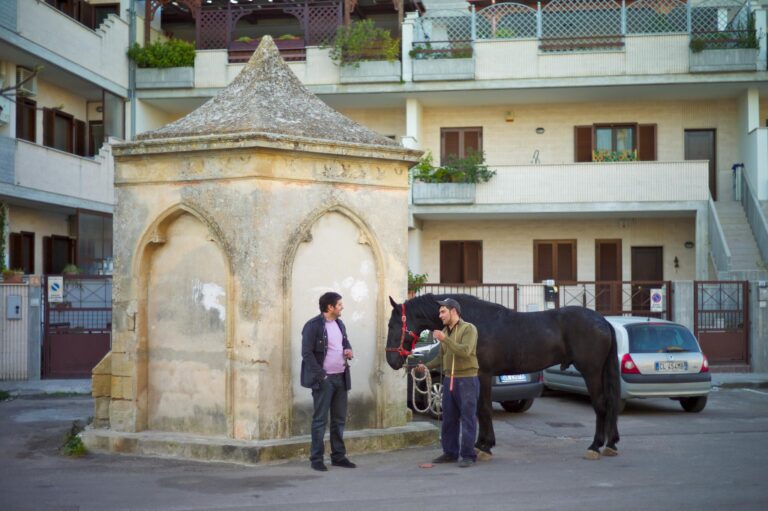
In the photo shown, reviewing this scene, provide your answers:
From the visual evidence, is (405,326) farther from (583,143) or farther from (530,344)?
(583,143)

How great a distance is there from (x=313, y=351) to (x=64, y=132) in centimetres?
2164

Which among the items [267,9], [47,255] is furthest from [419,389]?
[267,9]

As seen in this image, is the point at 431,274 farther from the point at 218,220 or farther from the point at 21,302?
the point at 218,220

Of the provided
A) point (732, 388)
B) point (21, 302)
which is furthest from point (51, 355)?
point (732, 388)

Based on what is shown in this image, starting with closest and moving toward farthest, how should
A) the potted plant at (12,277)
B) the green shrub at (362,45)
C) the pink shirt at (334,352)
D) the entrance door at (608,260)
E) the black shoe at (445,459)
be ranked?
1. the pink shirt at (334,352)
2. the black shoe at (445,459)
3. the potted plant at (12,277)
4. the green shrub at (362,45)
5. the entrance door at (608,260)

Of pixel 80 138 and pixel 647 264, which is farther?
pixel 647 264

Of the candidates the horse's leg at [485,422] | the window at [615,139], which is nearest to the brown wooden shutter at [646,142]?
the window at [615,139]

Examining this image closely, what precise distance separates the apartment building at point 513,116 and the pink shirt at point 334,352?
15549 mm

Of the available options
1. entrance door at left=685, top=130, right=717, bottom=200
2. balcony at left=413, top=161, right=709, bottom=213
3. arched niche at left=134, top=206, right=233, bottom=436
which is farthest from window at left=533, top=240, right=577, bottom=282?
arched niche at left=134, top=206, right=233, bottom=436

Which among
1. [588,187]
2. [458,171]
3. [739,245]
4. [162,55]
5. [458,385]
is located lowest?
[458,385]

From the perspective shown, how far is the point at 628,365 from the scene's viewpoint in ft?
53.1

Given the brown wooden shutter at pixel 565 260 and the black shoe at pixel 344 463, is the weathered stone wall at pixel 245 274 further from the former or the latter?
the brown wooden shutter at pixel 565 260

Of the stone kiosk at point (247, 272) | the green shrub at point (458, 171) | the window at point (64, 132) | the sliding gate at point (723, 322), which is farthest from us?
the green shrub at point (458, 171)

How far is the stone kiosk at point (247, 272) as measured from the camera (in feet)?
37.2
